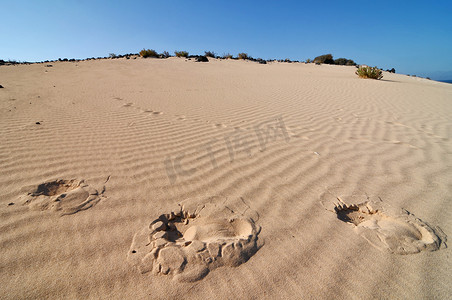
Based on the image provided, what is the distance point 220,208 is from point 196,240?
38cm

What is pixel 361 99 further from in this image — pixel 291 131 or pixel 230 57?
pixel 230 57

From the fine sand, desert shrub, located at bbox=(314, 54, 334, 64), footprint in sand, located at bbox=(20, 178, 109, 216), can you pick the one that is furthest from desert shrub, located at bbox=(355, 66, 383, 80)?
footprint in sand, located at bbox=(20, 178, 109, 216)

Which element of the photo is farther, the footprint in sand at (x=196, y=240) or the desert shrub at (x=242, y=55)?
the desert shrub at (x=242, y=55)

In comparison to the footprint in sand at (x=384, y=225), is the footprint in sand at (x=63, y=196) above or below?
below

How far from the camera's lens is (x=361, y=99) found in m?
6.26

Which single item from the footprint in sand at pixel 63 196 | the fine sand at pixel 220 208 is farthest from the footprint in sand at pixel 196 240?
the footprint in sand at pixel 63 196

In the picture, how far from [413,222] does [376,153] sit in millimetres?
1428

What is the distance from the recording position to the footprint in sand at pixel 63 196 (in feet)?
5.57

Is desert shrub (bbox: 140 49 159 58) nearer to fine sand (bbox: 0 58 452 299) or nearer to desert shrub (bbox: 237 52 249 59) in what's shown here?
desert shrub (bbox: 237 52 249 59)

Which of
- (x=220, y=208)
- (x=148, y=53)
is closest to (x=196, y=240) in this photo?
(x=220, y=208)

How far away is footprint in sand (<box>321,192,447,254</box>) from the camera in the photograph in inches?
57.8

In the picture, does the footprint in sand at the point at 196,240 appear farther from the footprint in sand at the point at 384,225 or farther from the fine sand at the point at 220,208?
the footprint in sand at the point at 384,225

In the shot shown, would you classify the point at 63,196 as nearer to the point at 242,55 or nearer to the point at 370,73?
the point at 370,73

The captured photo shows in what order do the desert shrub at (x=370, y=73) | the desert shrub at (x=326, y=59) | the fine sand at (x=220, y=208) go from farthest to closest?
the desert shrub at (x=326, y=59) < the desert shrub at (x=370, y=73) < the fine sand at (x=220, y=208)
